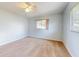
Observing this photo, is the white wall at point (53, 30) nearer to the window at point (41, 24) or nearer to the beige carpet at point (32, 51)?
the window at point (41, 24)

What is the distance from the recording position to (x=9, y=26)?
599 centimetres

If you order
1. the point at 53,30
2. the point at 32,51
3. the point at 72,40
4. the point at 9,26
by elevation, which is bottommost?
the point at 32,51

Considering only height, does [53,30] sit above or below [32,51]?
above

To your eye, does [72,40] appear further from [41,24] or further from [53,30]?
[41,24]

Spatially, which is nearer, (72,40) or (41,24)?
(72,40)

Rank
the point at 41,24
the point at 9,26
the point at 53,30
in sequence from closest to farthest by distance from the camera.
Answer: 1. the point at 9,26
2. the point at 53,30
3. the point at 41,24

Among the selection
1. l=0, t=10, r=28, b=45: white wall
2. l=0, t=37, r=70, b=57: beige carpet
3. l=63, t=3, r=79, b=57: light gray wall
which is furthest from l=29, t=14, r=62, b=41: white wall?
l=63, t=3, r=79, b=57: light gray wall

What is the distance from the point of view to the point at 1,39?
528cm

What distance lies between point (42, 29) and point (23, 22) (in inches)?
67.1

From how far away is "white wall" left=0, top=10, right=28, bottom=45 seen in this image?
5.36 metres

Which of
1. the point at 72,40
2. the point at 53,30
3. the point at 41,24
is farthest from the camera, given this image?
the point at 41,24

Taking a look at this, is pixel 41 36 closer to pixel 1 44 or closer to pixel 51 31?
pixel 51 31

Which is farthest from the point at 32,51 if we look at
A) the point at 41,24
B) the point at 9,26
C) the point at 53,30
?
the point at 41,24

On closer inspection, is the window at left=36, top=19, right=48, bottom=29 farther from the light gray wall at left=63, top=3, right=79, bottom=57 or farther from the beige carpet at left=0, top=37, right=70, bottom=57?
the light gray wall at left=63, top=3, right=79, bottom=57
